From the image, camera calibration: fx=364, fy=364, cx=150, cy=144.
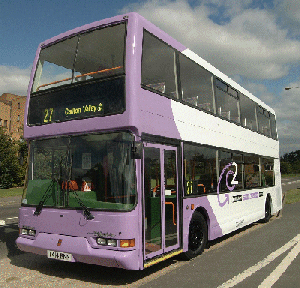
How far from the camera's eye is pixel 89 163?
6047 millimetres

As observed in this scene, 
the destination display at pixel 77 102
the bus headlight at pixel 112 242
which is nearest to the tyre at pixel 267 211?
the bus headlight at pixel 112 242

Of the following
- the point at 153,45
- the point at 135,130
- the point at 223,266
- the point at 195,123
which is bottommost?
the point at 223,266

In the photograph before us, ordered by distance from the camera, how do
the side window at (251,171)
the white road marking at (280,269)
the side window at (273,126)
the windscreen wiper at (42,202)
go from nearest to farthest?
1. the white road marking at (280,269)
2. the windscreen wiper at (42,202)
3. the side window at (251,171)
4. the side window at (273,126)

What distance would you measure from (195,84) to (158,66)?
5.25ft

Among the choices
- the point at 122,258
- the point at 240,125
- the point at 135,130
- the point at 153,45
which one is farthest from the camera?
the point at 240,125

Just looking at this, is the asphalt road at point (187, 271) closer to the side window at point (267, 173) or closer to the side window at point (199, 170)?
the side window at point (199, 170)

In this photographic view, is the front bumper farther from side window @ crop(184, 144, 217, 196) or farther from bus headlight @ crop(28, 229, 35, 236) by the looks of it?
side window @ crop(184, 144, 217, 196)

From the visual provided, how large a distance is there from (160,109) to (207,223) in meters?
3.15

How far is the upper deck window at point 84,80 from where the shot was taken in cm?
612

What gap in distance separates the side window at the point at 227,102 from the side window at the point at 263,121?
2.46 meters

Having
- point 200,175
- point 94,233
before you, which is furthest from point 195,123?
point 94,233

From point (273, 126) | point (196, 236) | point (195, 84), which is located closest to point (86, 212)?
point (196, 236)

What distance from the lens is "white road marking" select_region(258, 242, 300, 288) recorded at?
19.1ft

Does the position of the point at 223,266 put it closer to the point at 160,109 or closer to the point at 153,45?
the point at 160,109
